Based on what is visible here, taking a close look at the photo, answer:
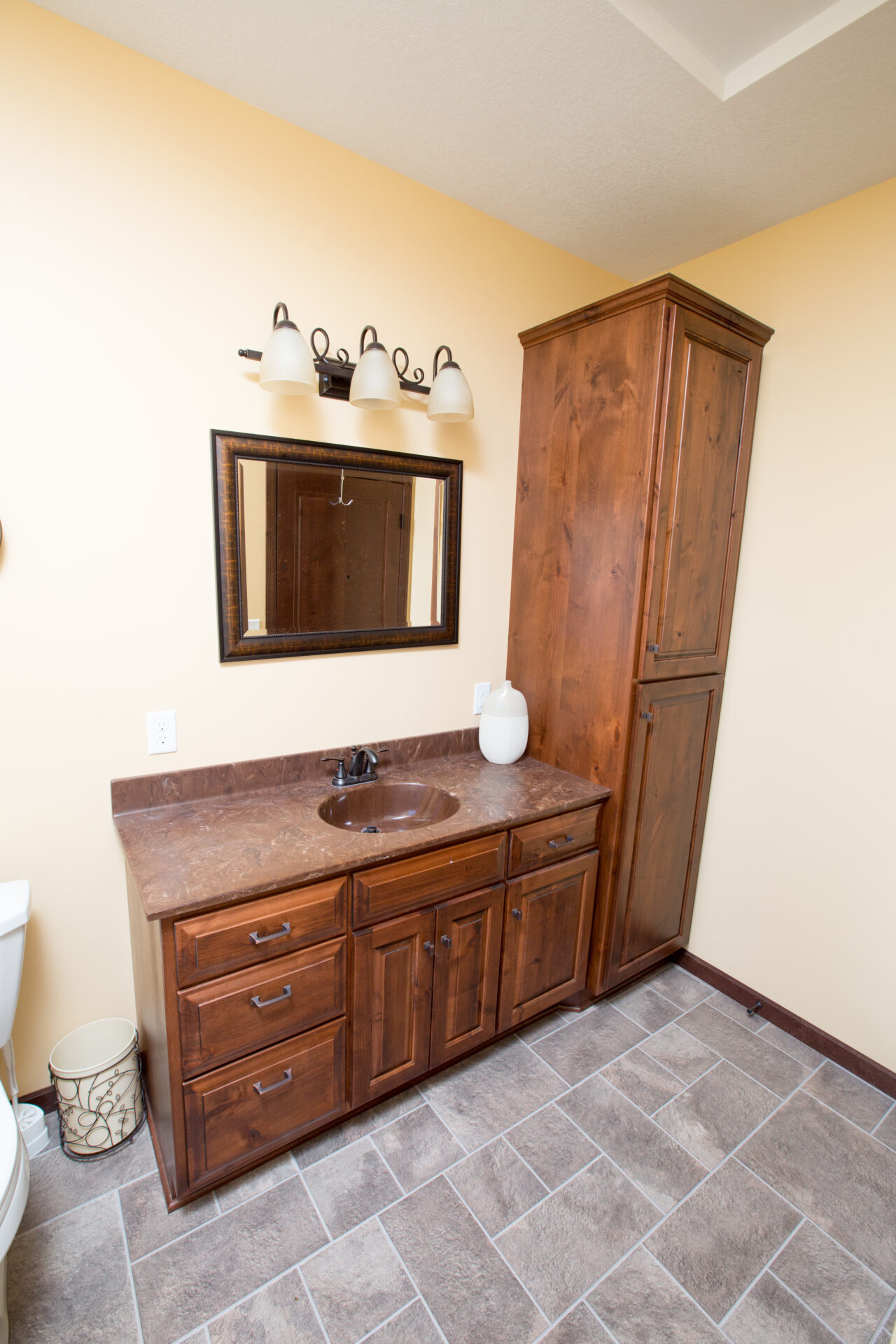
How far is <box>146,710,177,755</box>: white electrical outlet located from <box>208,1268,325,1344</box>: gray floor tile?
1.19 m

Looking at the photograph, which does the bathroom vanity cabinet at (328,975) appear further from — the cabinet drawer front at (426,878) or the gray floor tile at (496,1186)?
the gray floor tile at (496,1186)

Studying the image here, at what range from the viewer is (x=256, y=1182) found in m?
1.47

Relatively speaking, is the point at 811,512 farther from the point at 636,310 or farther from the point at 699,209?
the point at 699,209

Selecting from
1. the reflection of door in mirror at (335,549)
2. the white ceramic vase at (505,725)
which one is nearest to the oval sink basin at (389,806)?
the white ceramic vase at (505,725)

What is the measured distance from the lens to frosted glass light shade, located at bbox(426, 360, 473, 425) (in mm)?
1787

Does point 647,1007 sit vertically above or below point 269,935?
below

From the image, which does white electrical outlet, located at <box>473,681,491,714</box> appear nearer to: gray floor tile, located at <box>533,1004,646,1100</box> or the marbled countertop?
the marbled countertop

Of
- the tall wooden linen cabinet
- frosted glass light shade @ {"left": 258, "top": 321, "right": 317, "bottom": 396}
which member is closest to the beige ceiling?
the tall wooden linen cabinet

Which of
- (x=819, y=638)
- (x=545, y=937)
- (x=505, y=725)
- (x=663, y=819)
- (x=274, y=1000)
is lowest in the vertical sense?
(x=545, y=937)

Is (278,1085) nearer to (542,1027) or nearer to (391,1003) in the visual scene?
(391,1003)

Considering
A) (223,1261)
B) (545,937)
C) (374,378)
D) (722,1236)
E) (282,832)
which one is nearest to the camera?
(223,1261)

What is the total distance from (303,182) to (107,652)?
1.36m

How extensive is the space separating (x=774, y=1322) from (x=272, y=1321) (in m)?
1.01

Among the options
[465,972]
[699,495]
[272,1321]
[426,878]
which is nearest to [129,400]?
[426,878]
